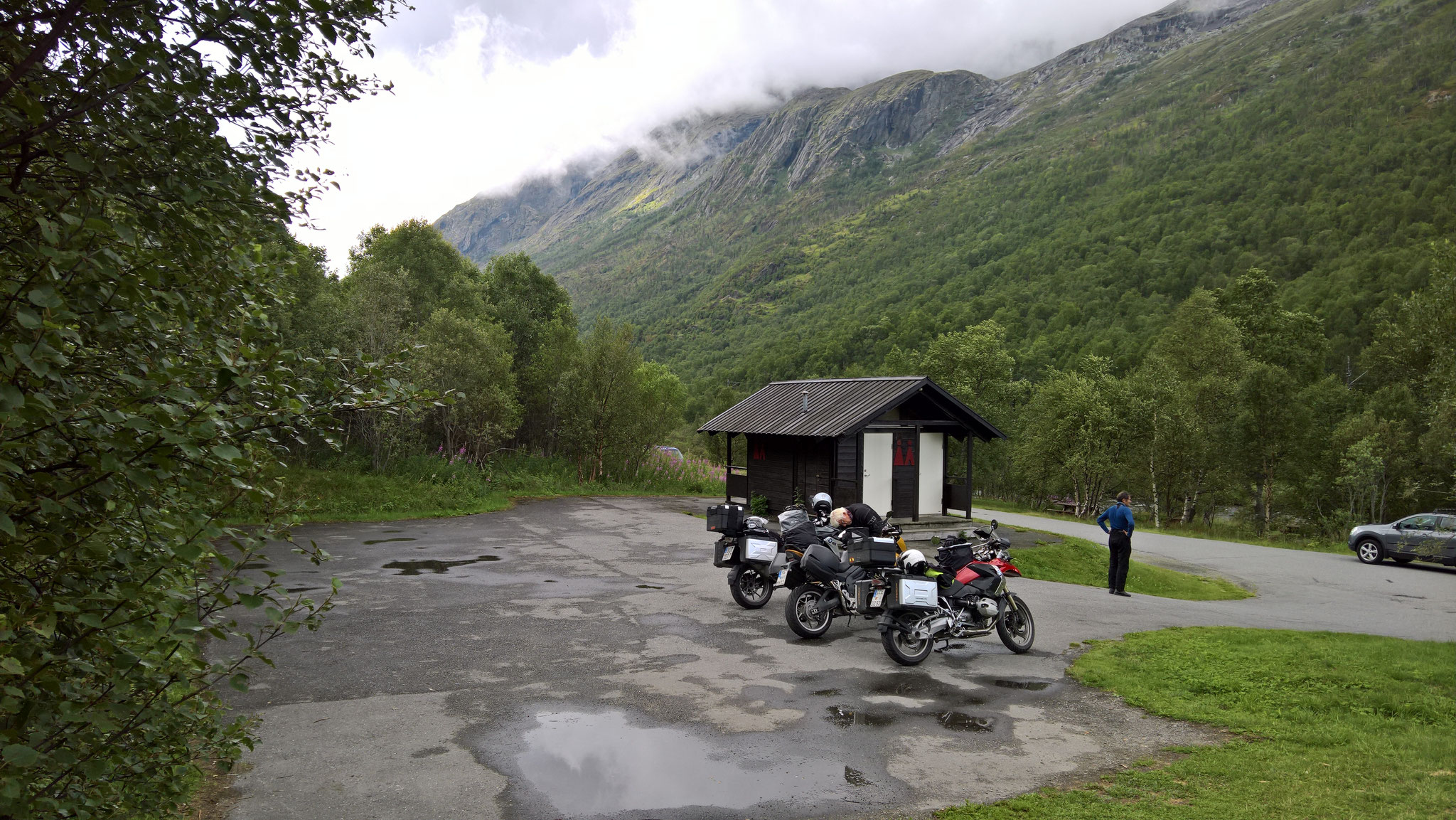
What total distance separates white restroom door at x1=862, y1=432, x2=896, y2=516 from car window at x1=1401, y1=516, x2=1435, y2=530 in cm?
1305

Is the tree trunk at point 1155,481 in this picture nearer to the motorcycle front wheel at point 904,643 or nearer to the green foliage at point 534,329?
the green foliage at point 534,329

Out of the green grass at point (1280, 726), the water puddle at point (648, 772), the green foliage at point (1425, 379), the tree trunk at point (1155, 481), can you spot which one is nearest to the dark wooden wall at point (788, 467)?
the green grass at point (1280, 726)

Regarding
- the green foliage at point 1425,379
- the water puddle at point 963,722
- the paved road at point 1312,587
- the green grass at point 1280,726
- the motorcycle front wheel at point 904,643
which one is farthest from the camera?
the green foliage at point 1425,379

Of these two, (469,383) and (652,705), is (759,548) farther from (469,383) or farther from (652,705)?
(469,383)

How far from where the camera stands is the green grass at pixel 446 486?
20.8 metres

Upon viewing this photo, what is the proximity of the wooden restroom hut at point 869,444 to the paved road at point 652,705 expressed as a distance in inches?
322

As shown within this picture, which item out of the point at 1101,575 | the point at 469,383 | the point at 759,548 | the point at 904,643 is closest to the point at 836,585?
the point at 904,643

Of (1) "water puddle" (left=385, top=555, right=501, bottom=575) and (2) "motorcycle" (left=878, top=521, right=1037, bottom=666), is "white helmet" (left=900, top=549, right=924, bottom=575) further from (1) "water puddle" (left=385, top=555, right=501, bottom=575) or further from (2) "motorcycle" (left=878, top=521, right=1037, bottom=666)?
(1) "water puddle" (left=385, top=555, right=501, bottom=575)

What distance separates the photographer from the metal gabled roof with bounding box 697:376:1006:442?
21172mm

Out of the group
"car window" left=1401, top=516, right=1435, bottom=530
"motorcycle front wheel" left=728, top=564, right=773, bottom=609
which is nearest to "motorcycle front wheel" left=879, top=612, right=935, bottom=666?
"motorcycle front wheel" left=728, top=564, right=773, bottom=609

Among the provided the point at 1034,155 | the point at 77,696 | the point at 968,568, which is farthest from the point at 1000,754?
the point at 1034,155

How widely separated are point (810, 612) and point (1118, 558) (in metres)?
7.20

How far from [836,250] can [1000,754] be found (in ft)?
515

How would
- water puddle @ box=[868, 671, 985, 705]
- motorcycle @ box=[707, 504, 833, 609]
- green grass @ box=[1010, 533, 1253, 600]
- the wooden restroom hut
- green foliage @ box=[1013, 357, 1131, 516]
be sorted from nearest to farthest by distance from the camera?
water puddle @ box=[868, 671, 985, 705] → motorcycle @ box=[707, 504, 833, 609] → green grass @ box=[1010, 533, 1253, 600] → the wooden restroom hut → green foliage @ box=[1013, 357, 1131, 516]
